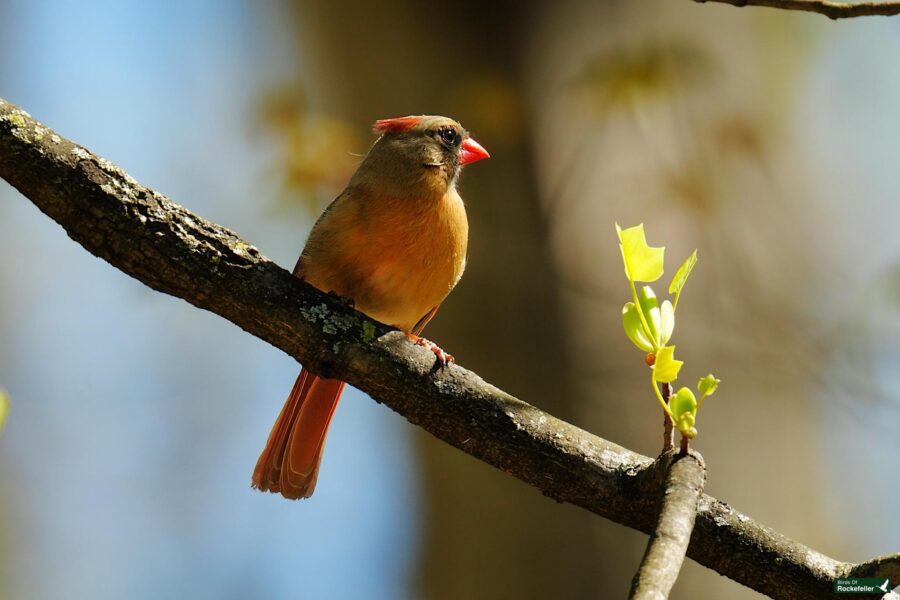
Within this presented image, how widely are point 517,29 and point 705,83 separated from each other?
0.78m

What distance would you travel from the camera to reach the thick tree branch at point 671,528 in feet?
4.11

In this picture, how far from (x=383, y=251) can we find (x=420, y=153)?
53 cm

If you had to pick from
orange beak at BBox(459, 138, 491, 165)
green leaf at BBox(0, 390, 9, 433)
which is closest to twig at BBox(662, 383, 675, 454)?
green leaf at BBox(0, 390, 9, 433)

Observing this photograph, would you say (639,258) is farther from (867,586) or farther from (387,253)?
(387,253)

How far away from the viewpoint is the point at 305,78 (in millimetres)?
4457

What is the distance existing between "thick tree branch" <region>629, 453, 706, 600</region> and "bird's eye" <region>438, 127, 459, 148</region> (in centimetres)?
204

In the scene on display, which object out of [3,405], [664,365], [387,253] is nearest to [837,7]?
[664,365]

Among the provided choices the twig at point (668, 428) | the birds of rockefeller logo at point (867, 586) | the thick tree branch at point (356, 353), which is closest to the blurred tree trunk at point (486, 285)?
the thick tree branch at point (356, 353)

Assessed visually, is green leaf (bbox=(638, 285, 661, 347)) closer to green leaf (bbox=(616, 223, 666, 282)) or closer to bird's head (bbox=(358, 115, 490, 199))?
green leaf (bbox=(616, 223, 666, 282))

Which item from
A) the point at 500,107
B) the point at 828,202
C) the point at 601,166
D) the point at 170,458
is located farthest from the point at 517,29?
the point at 170,458

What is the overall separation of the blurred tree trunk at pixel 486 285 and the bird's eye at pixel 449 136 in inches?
7.9

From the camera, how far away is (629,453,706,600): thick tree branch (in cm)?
125

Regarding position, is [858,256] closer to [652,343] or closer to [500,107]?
[500,107]

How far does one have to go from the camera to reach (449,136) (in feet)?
11.6
